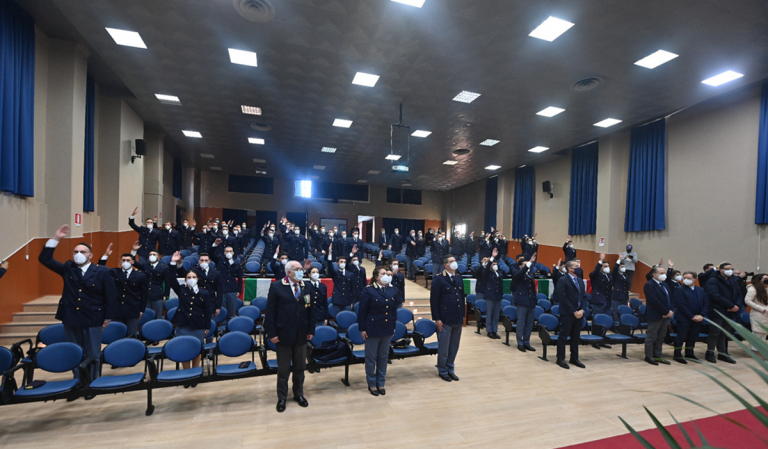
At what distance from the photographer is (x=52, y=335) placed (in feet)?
15.2

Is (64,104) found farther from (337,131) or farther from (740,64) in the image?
(740,64)

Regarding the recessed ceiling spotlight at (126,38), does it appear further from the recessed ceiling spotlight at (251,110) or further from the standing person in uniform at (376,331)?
the standing person in uniform at (376,331)

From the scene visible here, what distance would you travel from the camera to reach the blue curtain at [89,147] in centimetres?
811

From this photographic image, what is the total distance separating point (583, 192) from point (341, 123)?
816 centimetres

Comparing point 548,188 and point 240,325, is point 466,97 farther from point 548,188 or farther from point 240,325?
point 548,188

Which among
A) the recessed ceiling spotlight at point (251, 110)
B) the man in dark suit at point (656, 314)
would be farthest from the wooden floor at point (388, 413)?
the recessed ceiling spotlight at point (251, 110)

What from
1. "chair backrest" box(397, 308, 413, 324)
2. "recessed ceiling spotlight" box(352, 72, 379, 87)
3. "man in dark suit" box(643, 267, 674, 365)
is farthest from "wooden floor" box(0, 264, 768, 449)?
"recessed ceiling spotlight" box(352, 72, 379, 87)

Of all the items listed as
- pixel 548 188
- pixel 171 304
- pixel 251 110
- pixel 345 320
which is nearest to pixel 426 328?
pixel 345 320

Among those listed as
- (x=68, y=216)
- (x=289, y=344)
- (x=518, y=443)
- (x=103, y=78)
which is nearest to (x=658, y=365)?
(x=518, y=443)

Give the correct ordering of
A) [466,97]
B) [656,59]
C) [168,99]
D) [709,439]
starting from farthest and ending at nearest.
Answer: [168,99] → [466,97] → [656,59] → [709,439]

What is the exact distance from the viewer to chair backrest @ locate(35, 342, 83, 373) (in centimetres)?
397

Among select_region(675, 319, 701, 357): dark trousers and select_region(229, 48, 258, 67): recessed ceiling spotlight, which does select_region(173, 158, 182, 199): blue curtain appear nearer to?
select_region(229, 48, 258, 67): recessed ceiling spotlight

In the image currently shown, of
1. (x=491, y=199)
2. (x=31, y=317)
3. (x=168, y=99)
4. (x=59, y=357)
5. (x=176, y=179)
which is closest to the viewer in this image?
(x=59, y=357)

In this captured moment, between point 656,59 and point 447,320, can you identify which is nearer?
point 447,320
